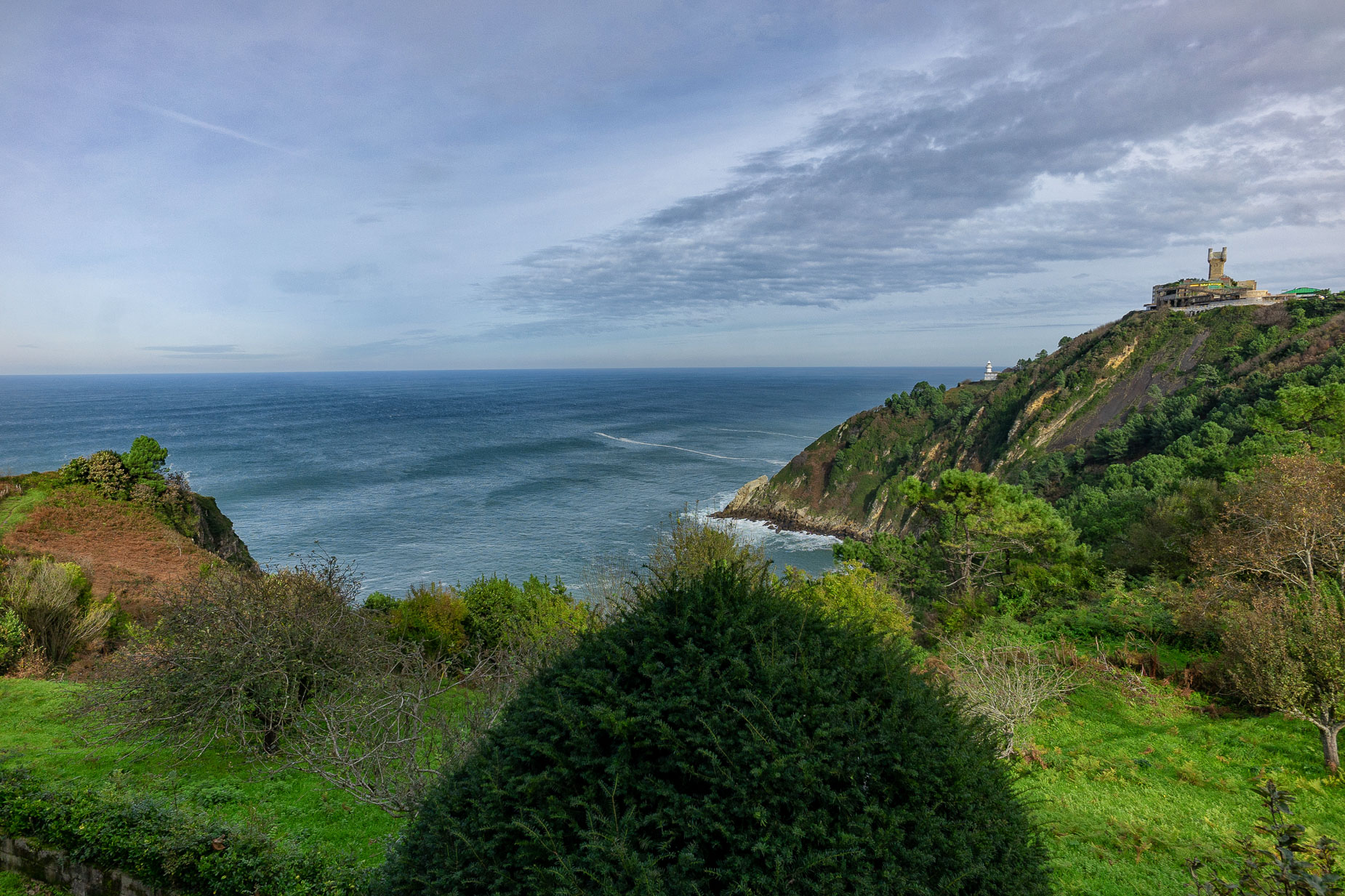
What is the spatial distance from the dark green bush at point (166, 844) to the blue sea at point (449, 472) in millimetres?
26780

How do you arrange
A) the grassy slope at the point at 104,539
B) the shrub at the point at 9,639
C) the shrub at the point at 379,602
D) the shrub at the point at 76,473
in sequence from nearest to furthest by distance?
the shrub at the point at 9,639 < the grassy slope at the point at 104,539 < the shrub at the point at 379,602 < the shrub at the point at 76,473

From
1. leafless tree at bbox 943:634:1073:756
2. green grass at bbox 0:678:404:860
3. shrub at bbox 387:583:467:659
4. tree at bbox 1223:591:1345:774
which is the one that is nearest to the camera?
tree at bbox 1223:591:1345:774

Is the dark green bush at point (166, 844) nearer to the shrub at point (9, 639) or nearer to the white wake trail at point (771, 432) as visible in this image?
the shrub at point (9, 639)

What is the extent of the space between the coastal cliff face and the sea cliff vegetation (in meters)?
27.4

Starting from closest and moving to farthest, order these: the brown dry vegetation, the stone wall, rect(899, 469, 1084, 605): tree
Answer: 1. the stone wall
2. the brown dry vegetation
3. rect(899, 469, 1084, 605): tree

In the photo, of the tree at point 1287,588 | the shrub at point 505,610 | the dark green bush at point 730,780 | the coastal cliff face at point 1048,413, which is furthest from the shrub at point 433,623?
the coastal cliff face at point 1048,413

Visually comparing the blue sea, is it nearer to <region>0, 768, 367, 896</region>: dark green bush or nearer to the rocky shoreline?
the rocky shoreline

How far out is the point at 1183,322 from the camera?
61.3 meters

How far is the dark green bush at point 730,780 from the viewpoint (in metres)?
3.27

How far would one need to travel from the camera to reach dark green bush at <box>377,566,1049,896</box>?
3.27 meters

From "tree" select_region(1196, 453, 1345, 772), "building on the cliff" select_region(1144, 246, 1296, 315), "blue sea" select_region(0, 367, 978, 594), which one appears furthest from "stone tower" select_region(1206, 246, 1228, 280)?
"tree" select_region(1196, 453, 1345, 772)

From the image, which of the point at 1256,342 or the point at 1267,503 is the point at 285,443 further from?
the point at 1256,342

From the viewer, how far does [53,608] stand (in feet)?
52.3

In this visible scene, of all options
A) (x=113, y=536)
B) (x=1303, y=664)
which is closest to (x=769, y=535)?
(x=113, y=536)
